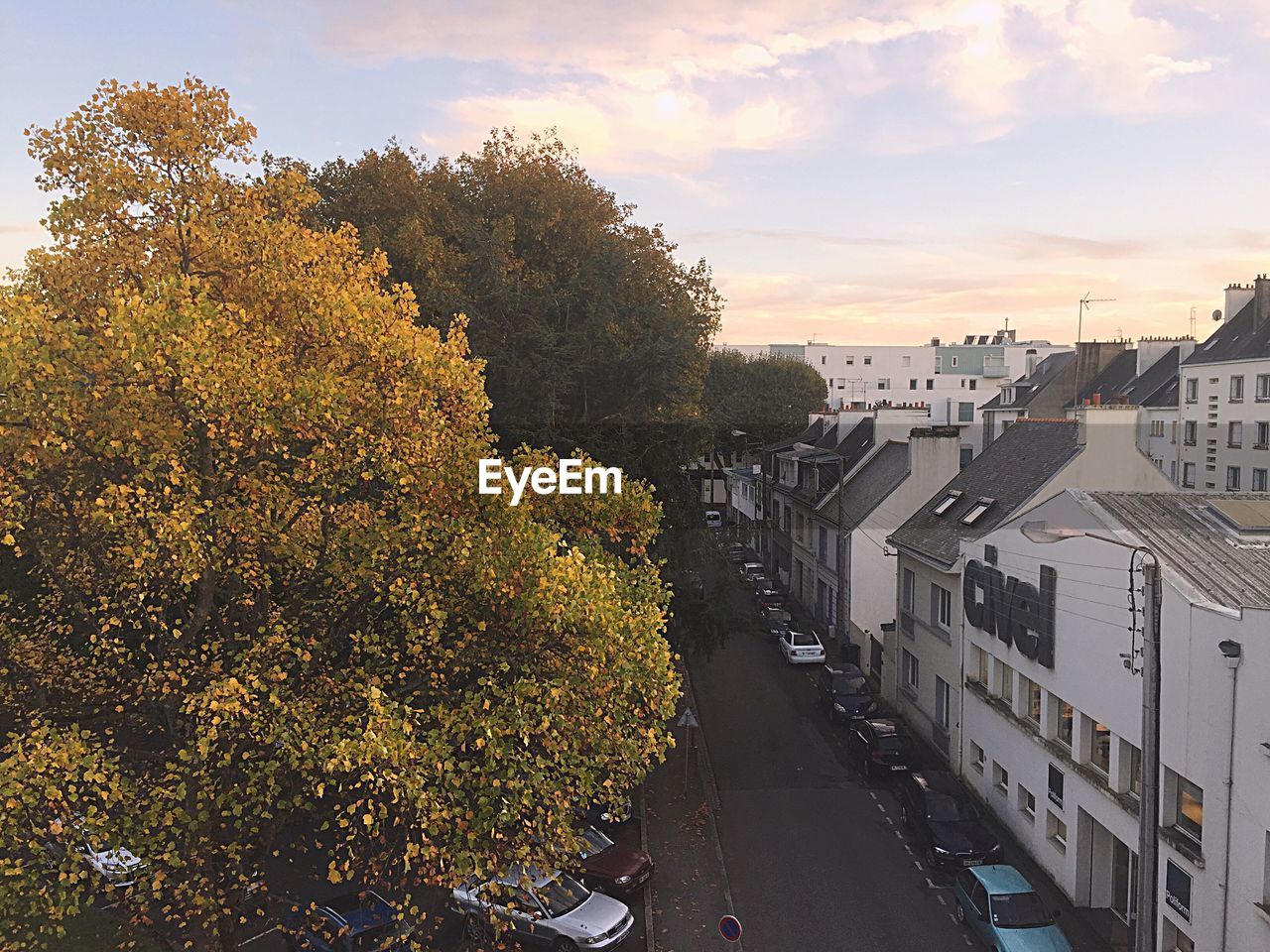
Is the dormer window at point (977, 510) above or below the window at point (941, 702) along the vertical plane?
above

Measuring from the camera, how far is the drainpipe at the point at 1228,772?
15.3m

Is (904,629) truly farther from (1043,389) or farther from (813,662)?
(1043,389)

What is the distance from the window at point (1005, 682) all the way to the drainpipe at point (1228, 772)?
30.2 ft

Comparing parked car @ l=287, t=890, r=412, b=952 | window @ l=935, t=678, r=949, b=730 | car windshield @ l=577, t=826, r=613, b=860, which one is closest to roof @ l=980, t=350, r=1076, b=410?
window @ l=935, t=678, r=949, b=730

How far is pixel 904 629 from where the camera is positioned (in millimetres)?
33562

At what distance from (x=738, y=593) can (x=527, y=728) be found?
43710 mm

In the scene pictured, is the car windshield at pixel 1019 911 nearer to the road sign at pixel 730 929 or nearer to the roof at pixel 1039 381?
the road sign at pixel 730 929

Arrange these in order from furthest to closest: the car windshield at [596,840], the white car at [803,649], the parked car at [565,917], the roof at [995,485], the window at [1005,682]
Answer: the white car at [803,649] < the roof at [995,485] < the window at [1005,682] < the car windshield at [596,840] < the parked car at [565,917]

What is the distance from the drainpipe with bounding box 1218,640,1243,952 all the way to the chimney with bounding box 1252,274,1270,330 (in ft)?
149

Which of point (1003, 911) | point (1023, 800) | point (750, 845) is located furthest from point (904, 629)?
point (1003, 911)

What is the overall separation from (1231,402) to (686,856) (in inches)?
1791

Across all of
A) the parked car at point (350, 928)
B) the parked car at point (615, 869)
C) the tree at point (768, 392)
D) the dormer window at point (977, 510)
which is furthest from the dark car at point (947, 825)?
the tree at point (768, 392)

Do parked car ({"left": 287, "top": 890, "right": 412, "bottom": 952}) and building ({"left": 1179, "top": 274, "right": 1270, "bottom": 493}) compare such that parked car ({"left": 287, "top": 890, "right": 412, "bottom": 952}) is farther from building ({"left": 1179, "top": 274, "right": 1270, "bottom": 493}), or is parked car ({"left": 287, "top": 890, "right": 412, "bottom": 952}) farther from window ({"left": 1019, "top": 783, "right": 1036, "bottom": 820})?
building ({"left": 1179, "top": 274, "right": 1270, "bottom": 493})

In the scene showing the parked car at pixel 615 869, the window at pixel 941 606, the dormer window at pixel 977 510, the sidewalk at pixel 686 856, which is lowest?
the sidewalk at pixel 686 856
